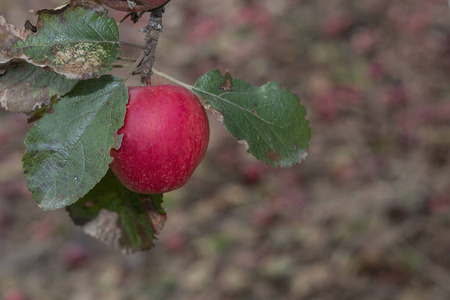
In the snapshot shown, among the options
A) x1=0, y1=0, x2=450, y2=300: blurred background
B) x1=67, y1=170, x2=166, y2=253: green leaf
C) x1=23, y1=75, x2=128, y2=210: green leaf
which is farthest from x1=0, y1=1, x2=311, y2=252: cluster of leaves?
x1=0, y1=0, x2=450, y2=300: blurred background

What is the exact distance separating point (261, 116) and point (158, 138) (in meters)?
0.16

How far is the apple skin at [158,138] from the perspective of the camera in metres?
0.70

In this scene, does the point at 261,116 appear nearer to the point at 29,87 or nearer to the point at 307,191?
the point at 29,87

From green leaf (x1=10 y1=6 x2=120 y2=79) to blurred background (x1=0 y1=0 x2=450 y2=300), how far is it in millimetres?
2252

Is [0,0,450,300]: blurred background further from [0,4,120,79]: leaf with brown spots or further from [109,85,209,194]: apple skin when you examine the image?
[0,4,120,79]: leaf with brown spots

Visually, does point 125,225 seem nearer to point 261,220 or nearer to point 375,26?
point 261,220

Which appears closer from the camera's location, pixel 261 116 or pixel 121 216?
pixel 261 116

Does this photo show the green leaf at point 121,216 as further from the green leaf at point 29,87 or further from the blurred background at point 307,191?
the blurred background at point 307,191

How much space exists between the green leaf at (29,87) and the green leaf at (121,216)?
0.78 feet

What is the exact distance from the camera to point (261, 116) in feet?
2.49

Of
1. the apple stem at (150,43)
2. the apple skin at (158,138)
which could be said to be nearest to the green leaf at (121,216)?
the apple skin at (158,138)

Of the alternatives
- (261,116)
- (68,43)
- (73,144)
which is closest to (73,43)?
(68,43)

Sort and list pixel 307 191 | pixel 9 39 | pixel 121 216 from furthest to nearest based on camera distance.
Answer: pixel 307 191 → pixel 121 216 → pixel 9 39

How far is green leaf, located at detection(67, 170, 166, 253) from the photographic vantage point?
2.92 feet
